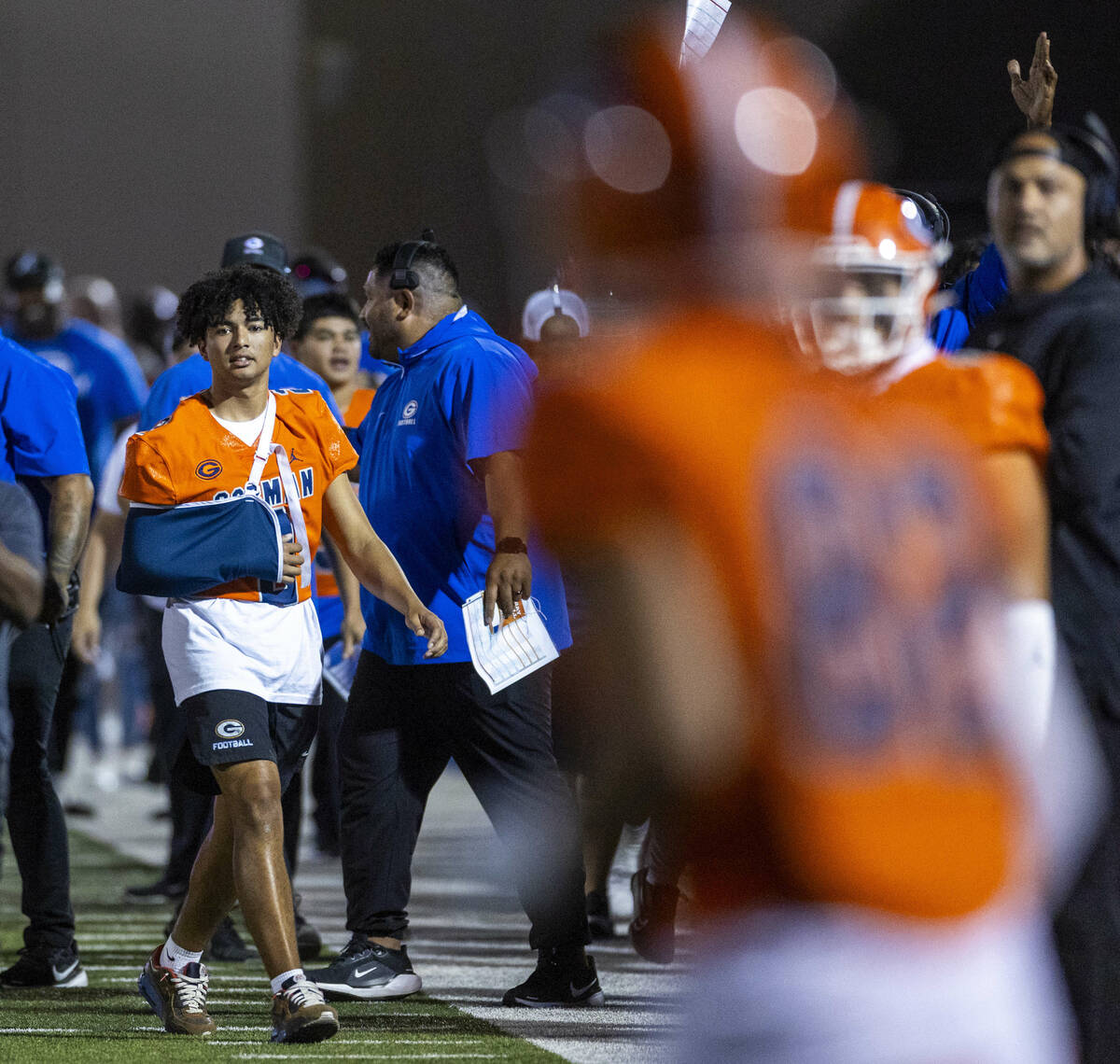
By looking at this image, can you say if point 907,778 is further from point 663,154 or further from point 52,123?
point 52,123

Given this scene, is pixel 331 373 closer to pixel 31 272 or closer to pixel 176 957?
pixel 31 272

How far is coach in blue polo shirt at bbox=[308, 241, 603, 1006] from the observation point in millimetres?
5184

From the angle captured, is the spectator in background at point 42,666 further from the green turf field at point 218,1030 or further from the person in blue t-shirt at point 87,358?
the person in blue t-shirt at point 87,358

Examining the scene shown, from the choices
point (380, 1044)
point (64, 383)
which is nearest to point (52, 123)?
point (64, 383)

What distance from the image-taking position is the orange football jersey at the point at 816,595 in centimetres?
210

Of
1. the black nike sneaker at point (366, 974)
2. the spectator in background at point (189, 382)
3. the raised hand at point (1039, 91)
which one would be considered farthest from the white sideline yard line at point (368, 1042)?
the raised hand at point (1039, 91)

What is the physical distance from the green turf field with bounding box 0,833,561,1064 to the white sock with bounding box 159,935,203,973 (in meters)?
0.19

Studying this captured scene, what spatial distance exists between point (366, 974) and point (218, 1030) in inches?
20.4

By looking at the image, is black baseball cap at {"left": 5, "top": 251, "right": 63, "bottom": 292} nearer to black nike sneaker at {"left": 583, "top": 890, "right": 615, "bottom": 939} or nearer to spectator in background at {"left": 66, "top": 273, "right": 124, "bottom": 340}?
spectator in background at {"left": 66, "top": 273, "right": 124, "bottom": 340}

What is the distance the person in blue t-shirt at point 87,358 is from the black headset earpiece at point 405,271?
3.86 m

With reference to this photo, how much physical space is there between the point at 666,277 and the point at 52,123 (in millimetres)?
16679

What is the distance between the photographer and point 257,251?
666cm

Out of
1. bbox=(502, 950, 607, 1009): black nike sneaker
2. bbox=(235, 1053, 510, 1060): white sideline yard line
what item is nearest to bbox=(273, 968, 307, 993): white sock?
bbox=(235, 1053, 510, 1060): white sideline yard line

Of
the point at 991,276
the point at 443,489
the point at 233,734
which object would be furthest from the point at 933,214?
the point at 233,734
